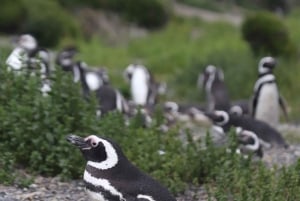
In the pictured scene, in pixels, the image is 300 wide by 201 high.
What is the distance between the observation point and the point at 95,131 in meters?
7.41

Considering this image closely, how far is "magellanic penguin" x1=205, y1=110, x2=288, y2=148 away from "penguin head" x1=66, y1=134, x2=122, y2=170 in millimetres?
3821

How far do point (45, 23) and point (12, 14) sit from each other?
1.63 metres

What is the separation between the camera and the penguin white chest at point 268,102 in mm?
13164

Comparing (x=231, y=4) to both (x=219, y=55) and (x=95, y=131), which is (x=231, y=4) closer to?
(x=219, y=55)

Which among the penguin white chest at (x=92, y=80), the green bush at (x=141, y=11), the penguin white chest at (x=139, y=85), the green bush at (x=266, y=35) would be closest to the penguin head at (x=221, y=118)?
the penguin white chest at (x=92, y=80)

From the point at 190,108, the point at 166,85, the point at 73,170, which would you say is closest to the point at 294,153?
the point at 73,170

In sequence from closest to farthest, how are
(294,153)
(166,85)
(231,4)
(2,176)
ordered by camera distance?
(2,176) < (294,153) < (166,85) < (231,4)

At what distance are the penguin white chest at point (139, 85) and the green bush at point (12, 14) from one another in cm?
1034

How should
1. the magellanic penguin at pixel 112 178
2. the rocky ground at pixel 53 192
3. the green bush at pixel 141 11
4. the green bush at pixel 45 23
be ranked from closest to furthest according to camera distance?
the magellanic penguin at pixel 112 178 → the rocky ground at pixel 53 192 → the green bush at pixel 45 23 → the green bush at pixel 141 11

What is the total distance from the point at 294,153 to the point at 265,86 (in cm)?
358

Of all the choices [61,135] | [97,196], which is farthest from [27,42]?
[97,196]

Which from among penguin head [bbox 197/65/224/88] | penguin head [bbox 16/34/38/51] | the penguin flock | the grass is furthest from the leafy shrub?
A: the grass

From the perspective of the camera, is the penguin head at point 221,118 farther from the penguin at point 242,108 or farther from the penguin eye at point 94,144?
the penguin eye at point 94,144

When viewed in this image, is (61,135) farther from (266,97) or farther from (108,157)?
(266,97)
